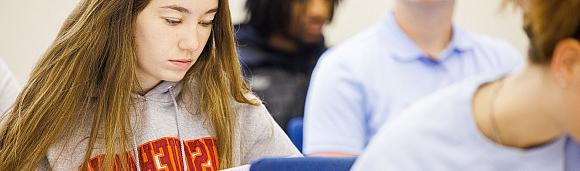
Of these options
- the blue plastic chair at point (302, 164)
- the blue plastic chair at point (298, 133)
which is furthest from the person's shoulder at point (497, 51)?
the blue plastic chair at point (302, 164)

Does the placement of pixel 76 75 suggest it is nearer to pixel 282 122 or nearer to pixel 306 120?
pixel 306 120

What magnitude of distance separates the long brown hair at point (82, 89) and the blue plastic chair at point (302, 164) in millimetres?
220

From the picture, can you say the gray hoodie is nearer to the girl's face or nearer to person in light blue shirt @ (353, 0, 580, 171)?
the girl's face

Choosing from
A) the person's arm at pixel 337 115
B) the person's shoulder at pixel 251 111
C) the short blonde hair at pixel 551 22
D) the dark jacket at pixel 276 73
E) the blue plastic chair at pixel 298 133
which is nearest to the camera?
the short blonde hair at pixel 551 22

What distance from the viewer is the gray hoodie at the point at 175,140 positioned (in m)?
1.93

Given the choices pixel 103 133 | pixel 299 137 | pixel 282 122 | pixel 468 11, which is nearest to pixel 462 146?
pixel 103 133

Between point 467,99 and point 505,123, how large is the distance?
58 millimetres

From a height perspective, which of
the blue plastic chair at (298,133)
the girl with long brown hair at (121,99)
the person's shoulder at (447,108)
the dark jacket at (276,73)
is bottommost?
the dark jacket at (276,73)

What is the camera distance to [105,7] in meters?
1.94

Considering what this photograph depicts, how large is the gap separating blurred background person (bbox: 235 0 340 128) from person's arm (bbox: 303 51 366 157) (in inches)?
47.1

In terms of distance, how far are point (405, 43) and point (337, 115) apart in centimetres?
26

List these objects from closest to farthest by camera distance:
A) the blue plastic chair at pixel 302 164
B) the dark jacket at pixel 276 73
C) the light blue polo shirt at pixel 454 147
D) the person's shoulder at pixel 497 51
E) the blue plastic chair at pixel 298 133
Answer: the light blue polo shirt at pixel 454 147 < the blue plastic chair at pixel 302 164 < the person's shoulder at pixel 497 51 < the blue plastic chair at pixel 298 133 < the dark jacket at pixel 276 73

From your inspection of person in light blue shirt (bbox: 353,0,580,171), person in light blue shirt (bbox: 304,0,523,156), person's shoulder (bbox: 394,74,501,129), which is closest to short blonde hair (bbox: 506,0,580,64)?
person in light blue shirt (bbox: 353,0,580,171)

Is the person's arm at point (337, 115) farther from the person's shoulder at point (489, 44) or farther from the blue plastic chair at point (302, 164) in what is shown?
the blue plastic chair at point (302, 164)
